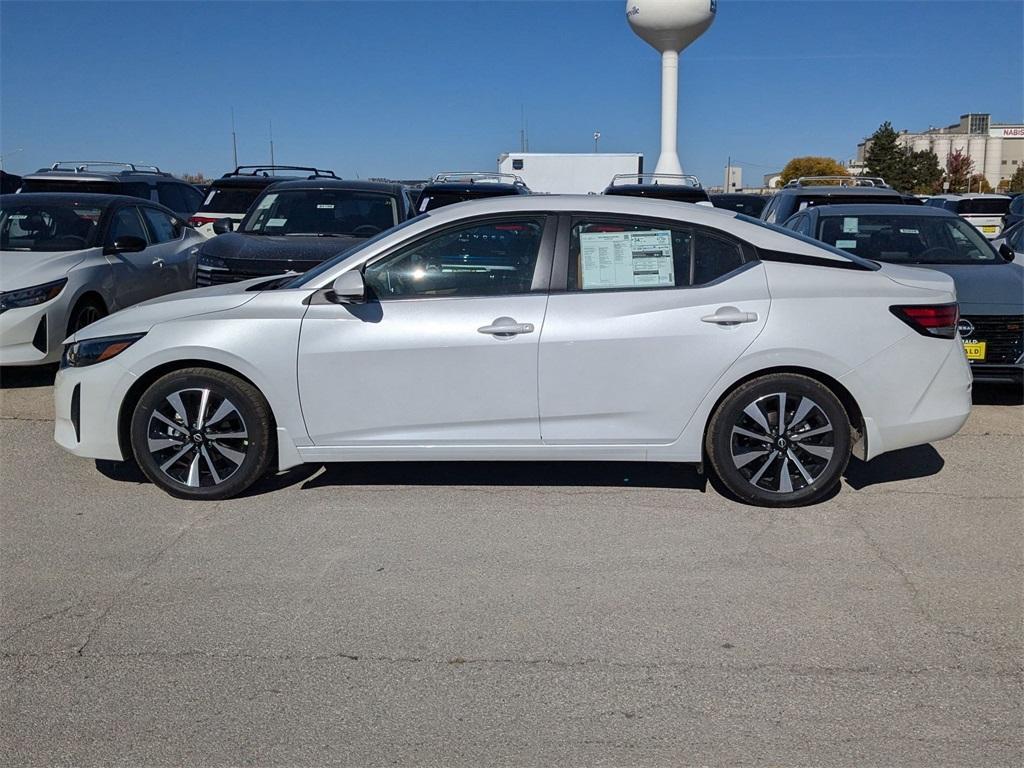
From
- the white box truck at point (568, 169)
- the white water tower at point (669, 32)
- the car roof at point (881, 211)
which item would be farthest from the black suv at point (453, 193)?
the white water tower at point (669, 32)

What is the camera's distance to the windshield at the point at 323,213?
33.9 ft

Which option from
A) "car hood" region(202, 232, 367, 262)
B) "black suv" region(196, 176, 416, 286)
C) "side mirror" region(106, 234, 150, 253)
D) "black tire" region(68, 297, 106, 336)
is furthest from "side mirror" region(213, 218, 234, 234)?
"black tire" region(68, 297, 106, 336)

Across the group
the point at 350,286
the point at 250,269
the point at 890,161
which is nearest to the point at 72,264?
the point at 250,269

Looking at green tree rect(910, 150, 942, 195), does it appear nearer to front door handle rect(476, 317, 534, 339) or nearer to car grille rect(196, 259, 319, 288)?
car grille rect(196, 259, 319, 288)

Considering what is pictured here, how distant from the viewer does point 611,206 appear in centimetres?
569

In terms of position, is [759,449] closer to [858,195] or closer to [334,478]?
[334,478]

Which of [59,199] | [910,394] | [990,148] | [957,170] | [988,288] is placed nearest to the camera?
[910,394]

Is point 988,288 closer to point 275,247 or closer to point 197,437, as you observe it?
point 197,437

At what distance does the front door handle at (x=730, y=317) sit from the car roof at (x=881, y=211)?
4457 millimetres

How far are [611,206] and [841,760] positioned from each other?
3.30 metres

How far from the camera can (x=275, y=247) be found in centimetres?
956

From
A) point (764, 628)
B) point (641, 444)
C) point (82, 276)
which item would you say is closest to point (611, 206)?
point (641, 444)

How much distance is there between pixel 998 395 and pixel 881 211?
191 centimetres

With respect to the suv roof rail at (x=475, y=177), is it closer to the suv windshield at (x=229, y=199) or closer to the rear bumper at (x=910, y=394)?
the suv windshield at (x=229, y=199)
